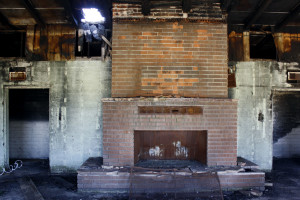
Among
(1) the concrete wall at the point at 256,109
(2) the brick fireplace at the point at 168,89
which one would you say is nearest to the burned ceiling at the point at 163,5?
(2) the brick fireplace at the point at 168,89

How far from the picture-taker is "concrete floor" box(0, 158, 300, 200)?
390cm

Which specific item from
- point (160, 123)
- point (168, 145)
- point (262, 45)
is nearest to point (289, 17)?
point (262, 45)

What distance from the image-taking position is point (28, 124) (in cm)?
657

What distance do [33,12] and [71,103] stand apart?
89.5 inches

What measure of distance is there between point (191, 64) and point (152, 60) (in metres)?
0.82

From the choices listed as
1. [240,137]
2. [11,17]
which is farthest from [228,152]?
[11,17]

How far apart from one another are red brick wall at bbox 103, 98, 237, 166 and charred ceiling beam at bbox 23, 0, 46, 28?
8.98 feet

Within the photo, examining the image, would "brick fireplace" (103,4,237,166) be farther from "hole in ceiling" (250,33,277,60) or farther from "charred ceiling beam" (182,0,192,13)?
"hole in ceiling" (250,33,277,60)

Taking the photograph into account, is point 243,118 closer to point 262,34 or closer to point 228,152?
point 228,152

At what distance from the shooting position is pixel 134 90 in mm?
4211

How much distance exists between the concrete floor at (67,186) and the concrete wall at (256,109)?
66 centimetres

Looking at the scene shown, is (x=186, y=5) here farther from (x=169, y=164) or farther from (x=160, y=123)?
(x=169, y=164)

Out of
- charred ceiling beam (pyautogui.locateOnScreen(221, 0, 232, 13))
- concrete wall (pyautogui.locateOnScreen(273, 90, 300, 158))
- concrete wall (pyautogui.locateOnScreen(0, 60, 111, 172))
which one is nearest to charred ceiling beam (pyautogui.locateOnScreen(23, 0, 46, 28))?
concrete wall (pyautogui.locateOnScreen(0, 60, 111, 172))

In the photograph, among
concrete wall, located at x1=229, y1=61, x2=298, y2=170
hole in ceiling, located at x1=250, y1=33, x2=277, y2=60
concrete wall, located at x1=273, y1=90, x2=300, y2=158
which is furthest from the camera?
concrete wall, located at x1=273, y1=90, x2=300, y2=158
